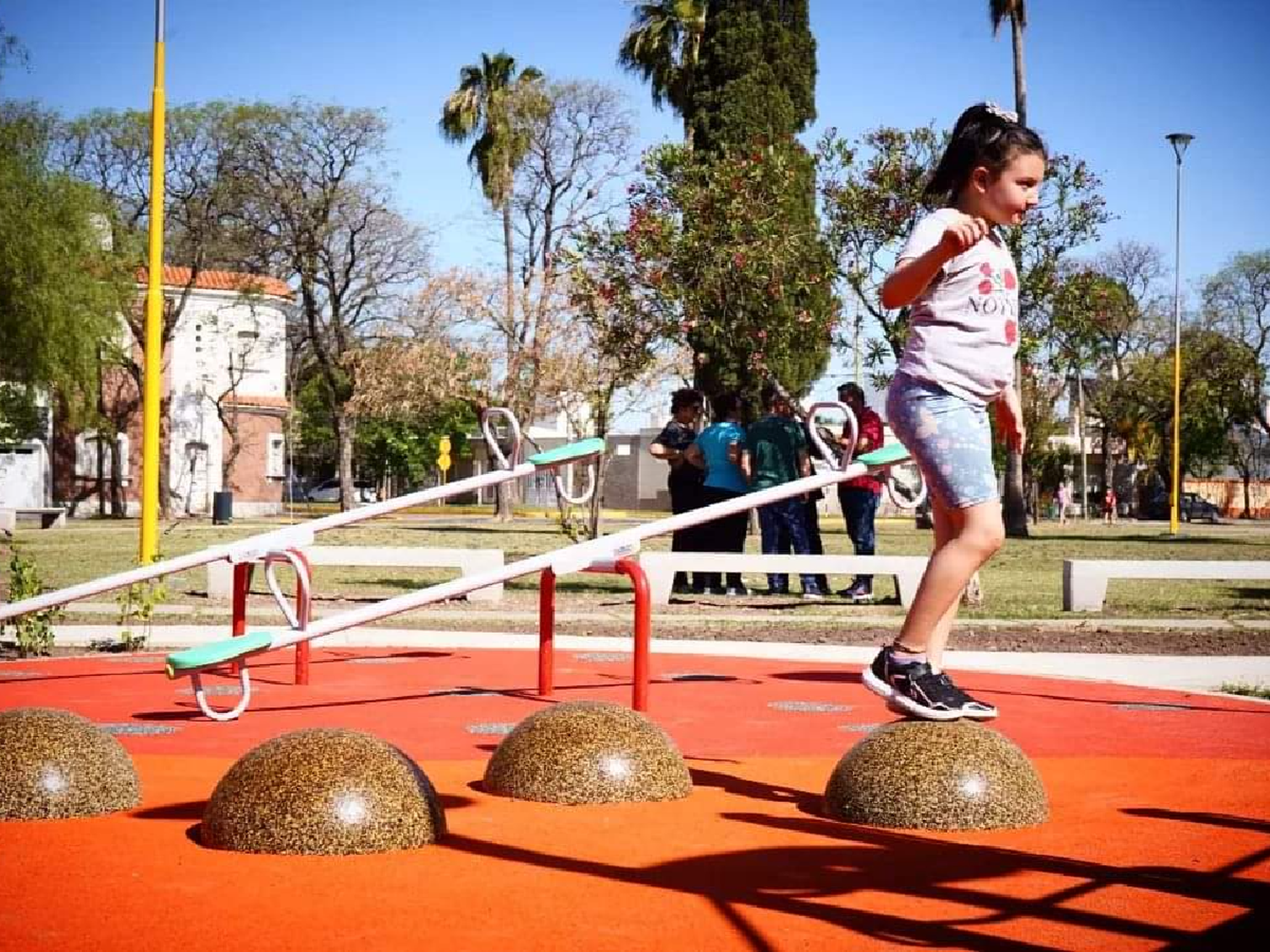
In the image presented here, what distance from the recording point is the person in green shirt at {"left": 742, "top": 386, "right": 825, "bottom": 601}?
52.9ft

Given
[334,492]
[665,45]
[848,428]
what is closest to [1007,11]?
[665,45]

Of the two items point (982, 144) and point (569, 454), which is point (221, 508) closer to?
point (569, 454)

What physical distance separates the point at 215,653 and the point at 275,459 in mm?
58715

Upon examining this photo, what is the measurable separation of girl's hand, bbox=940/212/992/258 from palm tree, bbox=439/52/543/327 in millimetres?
47188

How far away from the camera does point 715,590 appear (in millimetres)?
18109

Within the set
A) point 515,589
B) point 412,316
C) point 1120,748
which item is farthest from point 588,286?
point 412,316

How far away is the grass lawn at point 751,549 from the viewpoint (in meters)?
17.5

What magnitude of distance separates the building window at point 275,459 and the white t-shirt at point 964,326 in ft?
194

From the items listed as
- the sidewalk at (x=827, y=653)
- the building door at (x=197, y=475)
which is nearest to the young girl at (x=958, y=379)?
the sidewalk at (x=827, y=653)

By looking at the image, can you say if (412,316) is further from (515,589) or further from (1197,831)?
(1197,831)

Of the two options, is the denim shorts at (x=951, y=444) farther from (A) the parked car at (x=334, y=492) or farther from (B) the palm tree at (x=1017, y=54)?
(A) the parked car at (x=334, y=492)

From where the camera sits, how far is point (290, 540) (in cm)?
788

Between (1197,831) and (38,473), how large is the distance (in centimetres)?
5579

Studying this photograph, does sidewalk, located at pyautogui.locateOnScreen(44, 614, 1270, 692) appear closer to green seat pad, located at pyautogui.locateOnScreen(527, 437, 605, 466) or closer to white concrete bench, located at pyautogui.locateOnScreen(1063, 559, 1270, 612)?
white concrete bench, located at pyautogui.locateOnScreen(1063, 559, 1270, 612)
